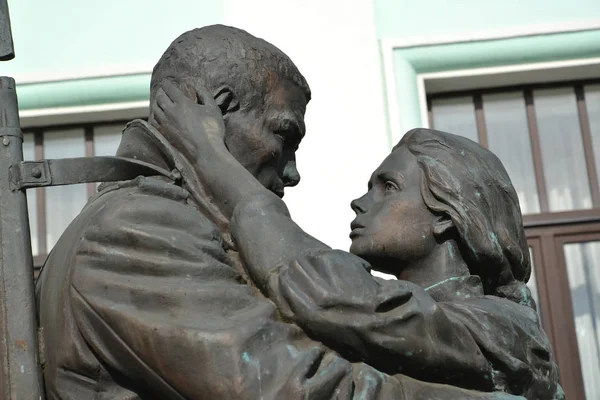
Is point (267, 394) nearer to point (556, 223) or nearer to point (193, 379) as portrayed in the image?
point (193, 379)

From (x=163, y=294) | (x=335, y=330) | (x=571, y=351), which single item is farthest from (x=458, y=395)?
(x=571, y=351)

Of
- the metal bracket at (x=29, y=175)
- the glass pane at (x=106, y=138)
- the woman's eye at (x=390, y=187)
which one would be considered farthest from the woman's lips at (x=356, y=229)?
the glass pane at (x=106, y=138)

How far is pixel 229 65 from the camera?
6.43 meters

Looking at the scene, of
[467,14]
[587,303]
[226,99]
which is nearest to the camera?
[226,99]

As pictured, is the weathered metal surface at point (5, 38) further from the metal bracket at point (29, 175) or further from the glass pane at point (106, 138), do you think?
the glass pane at point (106, 138)

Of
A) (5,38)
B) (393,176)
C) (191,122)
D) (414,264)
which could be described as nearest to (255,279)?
(191,122)

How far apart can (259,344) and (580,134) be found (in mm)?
4527

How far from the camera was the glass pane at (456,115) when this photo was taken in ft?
33.1

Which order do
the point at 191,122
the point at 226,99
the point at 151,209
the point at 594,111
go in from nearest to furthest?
the point at 151,209, the point at 191,122, the point at 226,99, the point at 594,111

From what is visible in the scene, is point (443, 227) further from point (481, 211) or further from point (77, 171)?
point (77, 171)

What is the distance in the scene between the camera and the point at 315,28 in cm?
980

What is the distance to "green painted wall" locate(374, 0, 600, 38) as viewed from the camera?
993cm

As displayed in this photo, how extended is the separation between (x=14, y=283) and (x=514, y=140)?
173 inches

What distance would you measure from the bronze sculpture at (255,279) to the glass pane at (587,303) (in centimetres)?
323
